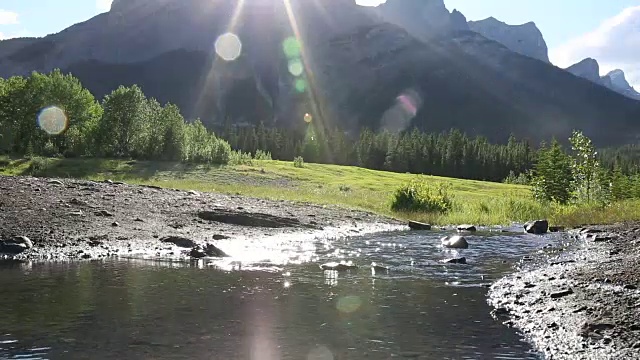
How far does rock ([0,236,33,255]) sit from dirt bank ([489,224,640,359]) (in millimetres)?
18885

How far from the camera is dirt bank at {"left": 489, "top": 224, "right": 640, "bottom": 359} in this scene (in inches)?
450

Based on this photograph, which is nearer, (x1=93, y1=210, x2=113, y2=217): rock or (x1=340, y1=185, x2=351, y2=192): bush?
(x1=93, y1=210, x2=113, y2=217): rock

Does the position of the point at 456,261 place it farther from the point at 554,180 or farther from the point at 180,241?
the point at 554,180

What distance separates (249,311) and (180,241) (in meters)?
12.9

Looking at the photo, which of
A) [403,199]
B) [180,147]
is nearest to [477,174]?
[180,147]

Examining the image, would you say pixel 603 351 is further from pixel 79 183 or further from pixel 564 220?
pixel 564 220

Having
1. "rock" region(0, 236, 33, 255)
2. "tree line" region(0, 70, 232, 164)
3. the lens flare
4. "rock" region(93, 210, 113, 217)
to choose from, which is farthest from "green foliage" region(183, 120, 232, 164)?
"rock" region(0, 236, 33, 255)

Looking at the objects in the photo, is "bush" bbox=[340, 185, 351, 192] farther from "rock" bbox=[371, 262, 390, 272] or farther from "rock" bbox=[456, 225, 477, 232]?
"rock" bbox=[371, 262, 390, 272]

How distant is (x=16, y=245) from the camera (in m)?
22.6

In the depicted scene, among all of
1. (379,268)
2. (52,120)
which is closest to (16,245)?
(379,268)

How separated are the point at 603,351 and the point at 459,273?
1050 centimetres

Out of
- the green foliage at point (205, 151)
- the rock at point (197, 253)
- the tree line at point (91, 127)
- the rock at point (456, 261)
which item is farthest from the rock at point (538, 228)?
the tree line at point (91, 127)

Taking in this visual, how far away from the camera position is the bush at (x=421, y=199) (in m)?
52.6

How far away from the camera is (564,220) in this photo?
48.0 metres
